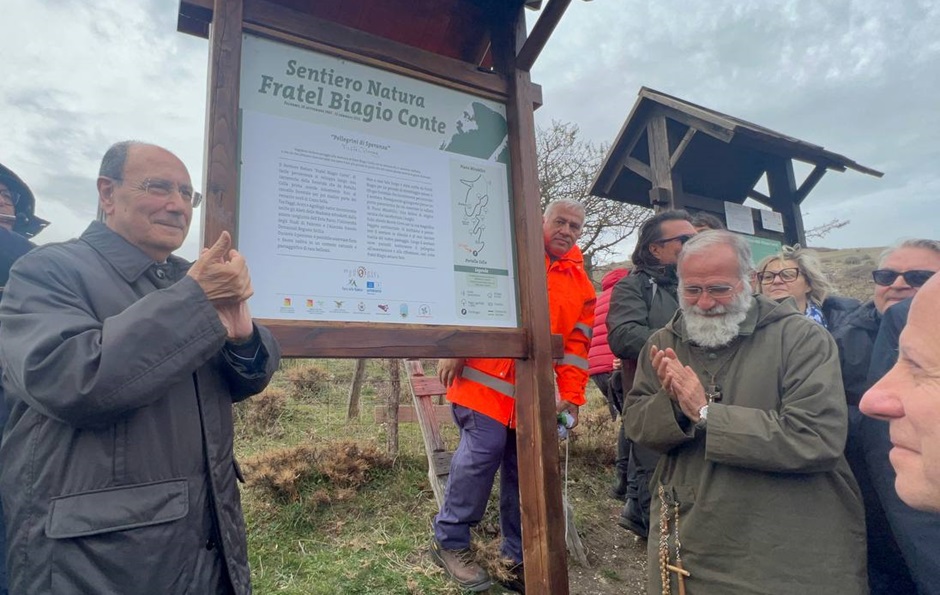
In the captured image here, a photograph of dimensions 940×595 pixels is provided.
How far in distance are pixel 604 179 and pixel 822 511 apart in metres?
4.87

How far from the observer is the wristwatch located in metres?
1.88

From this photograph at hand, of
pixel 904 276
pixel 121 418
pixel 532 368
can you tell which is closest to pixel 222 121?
pixel 121 418

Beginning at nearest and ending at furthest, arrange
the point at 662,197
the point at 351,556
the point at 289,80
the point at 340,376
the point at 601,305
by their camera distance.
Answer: the point at 289,80, the point at 351,556, the point at 601,305, the point at 662,197, the point at 340,376

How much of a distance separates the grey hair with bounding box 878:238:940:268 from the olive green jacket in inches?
32.2

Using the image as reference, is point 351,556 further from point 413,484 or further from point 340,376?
point 340,376

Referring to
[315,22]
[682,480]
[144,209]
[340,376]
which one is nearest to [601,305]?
[682,480]

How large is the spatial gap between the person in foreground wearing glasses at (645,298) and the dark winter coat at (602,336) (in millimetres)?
470

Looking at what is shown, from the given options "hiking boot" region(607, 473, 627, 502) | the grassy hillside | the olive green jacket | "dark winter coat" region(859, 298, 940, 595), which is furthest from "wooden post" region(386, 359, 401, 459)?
"dark winter coat" region(859, 298, 940, 595)

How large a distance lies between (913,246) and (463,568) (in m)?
2.75

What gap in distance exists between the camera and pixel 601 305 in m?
3.87

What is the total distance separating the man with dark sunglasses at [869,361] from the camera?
1.97 m

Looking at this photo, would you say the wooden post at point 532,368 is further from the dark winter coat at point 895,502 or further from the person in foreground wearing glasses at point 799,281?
the person in foreground wearing glasses at point 799,281

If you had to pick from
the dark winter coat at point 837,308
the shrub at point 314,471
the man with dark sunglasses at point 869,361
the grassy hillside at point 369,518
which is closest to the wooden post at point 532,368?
the grassy hillside at point 369,518

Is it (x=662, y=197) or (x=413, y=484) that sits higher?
(x=662, y=197)
